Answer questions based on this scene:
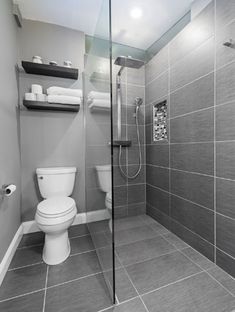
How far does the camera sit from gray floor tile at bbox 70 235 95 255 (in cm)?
156

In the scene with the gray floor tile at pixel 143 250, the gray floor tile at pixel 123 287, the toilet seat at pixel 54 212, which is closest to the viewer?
the gray floor tile at pixel 123 287

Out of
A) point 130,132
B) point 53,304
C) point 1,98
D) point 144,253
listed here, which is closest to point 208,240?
point 144,253

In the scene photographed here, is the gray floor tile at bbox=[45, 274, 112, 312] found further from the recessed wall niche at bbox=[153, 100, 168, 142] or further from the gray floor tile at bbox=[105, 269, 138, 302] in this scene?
the recessed wall niche at bbox=[153, 100, 168, 142]

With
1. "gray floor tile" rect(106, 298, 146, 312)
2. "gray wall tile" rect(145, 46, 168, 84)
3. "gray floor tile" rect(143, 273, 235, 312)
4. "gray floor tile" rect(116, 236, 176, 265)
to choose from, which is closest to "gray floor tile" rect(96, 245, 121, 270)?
"gray floor tile" rect(116, 236, 176, 265)

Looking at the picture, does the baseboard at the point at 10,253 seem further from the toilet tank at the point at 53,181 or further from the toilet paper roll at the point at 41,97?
the toilet paper roll at the point at 41,97

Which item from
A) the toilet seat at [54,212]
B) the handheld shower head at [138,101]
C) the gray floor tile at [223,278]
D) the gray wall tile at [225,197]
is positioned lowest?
the gray floor tile at [223,278]

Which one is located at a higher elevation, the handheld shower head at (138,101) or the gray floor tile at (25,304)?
the handheld shower head at (138,101)

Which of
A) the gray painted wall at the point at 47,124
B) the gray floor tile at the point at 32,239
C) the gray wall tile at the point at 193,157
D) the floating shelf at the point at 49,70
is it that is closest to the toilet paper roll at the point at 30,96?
the gray painted wall at the point at 47,124

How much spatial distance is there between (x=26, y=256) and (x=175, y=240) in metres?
1.46

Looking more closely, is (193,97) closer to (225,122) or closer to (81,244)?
(225,122)

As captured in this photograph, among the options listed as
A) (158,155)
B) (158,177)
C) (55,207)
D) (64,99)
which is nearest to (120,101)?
A: (64,99)

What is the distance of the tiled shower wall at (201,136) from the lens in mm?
1225

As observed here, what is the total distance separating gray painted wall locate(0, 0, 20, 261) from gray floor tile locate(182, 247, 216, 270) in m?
1.56

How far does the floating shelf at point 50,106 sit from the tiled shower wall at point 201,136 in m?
1.08
